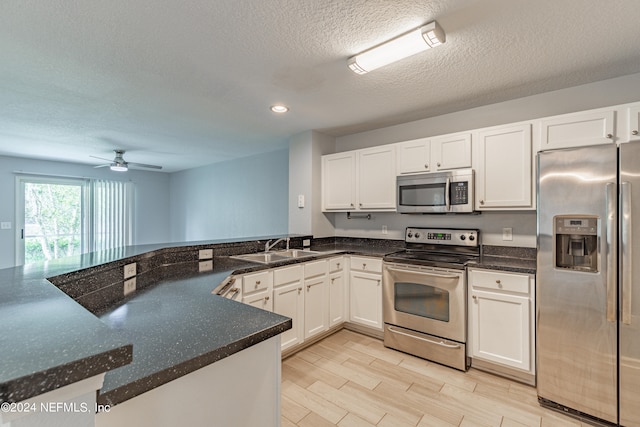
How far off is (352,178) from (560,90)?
2.05 meters

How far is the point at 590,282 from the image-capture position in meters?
1.86

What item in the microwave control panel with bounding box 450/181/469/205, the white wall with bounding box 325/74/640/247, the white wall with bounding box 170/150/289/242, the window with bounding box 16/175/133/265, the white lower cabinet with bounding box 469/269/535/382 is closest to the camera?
the white lower cabinet with bounding box 469/269/535/382

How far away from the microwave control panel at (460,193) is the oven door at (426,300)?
651 millimetres

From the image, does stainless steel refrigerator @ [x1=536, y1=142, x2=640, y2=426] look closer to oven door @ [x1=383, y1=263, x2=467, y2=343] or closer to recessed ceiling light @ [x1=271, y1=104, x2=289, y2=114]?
oven door @ [x1=383, y1=263, x2=467, y2=343]

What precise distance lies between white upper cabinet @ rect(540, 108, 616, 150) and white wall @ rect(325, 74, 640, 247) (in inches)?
13.4

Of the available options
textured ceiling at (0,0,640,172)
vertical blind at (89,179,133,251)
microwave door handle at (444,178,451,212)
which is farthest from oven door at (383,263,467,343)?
vertical blind at (89,179,133,251)

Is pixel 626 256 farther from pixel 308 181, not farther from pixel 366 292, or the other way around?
pixel 308 181

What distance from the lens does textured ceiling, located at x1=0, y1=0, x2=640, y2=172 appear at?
1546 millimetres

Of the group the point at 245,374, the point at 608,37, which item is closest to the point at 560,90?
the point at 608,37

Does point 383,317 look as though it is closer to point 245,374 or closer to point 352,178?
point 352,178

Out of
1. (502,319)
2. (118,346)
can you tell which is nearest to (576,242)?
(502,319)

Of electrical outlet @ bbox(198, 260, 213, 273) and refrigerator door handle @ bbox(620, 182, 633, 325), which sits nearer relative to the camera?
refrigerator door handle @ bbox(620, 182, 633, 325)

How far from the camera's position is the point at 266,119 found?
129 inches

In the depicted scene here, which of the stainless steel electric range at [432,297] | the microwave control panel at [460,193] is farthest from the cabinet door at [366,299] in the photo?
the microwave control panel at [460,193]
